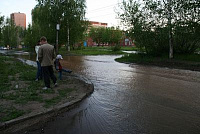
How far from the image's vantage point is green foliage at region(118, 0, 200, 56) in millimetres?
14328

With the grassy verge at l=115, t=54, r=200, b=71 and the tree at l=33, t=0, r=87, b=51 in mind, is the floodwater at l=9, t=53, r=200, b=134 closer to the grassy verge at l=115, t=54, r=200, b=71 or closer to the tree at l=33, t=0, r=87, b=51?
the grassy verge at l=115, t=54, r=200, b=71

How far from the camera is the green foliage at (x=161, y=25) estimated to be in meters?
14.3

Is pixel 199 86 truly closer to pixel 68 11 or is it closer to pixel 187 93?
pixel 187 93

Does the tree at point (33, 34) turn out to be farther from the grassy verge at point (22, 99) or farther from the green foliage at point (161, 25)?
the grassy verge at point (22, 99)

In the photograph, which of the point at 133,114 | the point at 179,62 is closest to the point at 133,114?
the point at 133,114

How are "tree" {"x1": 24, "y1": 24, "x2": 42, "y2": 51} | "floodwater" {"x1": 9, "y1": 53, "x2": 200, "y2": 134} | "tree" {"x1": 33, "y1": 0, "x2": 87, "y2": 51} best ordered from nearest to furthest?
"floodwater" {"x1": 9, "y1": 53, "x2": 200, "y2": 134} < "tree" {"x1": 33, "y1": 0, "x2": 87, "y2": 51} < "tree" {"x1": 24, "y1": 24, "x2": 42, "y2": 51}

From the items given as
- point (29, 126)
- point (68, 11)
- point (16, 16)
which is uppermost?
point (16, 16)

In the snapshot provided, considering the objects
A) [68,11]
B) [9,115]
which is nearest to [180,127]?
[9,115]

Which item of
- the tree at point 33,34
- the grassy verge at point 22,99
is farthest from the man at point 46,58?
the tree at point 33,34

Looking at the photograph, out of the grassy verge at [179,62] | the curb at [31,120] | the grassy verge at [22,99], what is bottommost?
the curb at [31,120]

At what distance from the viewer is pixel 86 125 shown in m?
3.83

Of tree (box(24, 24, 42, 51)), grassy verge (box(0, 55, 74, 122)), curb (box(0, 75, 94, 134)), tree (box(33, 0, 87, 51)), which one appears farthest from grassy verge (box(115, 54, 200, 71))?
tree (box(24, 24, 42, 51))

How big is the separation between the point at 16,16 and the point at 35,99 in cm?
15789

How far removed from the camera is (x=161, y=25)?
16.1m
